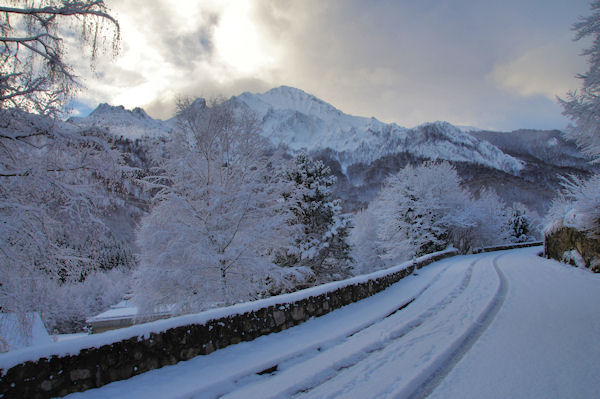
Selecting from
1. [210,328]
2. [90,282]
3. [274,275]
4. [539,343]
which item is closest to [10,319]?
[210,328]

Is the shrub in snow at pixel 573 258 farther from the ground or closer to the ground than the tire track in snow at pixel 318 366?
closer to the ground

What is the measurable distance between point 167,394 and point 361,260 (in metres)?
42.3

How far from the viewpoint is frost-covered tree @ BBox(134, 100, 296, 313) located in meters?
9.04

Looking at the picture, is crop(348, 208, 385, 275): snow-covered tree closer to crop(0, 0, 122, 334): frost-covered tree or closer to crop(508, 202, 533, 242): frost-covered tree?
crop(508, 202, 533, 242): frost-covered tree

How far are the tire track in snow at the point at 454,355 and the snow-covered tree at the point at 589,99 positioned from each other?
18.7 ft

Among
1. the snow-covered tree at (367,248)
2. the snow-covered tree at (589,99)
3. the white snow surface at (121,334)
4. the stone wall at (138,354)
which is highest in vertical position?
the snow-covered tree at (589,99)

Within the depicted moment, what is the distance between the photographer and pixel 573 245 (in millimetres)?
15211

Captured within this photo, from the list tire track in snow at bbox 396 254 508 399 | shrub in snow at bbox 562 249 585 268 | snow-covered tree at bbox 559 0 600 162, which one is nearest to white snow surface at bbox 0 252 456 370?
tire track in snow at bbox 396 254 508 399

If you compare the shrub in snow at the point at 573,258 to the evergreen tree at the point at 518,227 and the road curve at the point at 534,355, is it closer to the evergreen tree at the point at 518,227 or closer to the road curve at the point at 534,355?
the road curve at the point at 534,355

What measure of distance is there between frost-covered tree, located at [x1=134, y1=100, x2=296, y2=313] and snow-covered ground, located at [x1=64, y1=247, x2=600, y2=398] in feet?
12.2

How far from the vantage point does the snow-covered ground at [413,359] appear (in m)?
3.64

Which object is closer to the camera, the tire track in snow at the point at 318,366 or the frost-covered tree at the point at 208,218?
the tire track in snow at the point at 318,366

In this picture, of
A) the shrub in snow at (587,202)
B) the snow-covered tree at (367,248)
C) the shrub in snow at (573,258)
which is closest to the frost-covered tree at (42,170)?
the shrub in snow at (587,202)

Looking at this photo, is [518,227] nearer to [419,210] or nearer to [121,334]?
[419,210]
